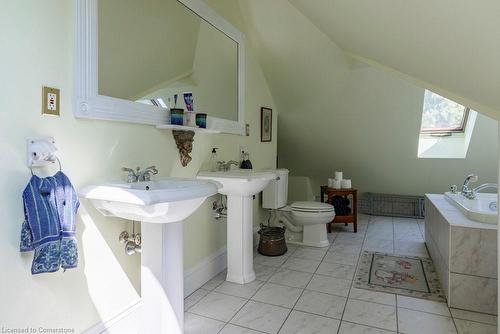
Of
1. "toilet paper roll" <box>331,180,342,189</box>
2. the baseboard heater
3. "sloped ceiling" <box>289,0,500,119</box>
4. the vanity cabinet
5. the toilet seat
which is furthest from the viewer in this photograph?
the baseboard heater

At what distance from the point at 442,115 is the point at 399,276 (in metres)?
2.38

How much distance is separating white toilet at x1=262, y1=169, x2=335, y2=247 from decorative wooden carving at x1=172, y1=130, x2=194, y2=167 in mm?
1321

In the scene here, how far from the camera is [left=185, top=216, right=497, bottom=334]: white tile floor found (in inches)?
71.0

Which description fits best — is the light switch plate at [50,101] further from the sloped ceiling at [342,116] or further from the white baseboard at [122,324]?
the sloped ceiling at [342,116]

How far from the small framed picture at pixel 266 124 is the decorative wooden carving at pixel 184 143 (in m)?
1.31

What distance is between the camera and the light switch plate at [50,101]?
1275 millimetres

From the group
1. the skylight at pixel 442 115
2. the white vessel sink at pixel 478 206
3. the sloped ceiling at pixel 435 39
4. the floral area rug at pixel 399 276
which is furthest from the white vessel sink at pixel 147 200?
the skylight at pixel 442 115

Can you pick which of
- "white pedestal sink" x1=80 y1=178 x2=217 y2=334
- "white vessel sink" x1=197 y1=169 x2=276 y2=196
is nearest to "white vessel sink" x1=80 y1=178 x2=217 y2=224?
"white pedestal sink" x1=80 y1=178 x2=217 y2=334

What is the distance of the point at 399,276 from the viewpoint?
2539 millimetres

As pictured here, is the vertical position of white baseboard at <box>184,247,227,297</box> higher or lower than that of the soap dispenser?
lower

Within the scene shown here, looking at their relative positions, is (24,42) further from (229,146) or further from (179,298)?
(229,146)

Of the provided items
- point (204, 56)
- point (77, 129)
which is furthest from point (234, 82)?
point (77, 129)

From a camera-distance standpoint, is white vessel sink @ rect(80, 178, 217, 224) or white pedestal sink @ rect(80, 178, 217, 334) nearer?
white vessel sink @ rect(80, 178, 217, 224)

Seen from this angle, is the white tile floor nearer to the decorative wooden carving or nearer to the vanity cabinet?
the vanity cabinet
